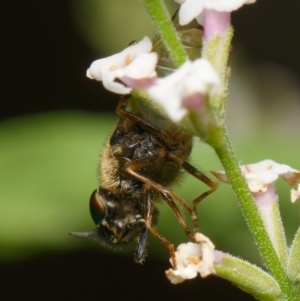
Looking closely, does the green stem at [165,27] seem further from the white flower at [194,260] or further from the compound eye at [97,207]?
the compound eye at [97,207]

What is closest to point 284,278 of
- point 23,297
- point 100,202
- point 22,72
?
point 100,202

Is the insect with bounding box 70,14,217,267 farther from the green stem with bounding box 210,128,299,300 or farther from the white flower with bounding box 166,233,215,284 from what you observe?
the green stem with bounding box 210,128,299,300

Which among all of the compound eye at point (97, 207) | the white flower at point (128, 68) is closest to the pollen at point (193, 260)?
the white flower at point (128, 68)

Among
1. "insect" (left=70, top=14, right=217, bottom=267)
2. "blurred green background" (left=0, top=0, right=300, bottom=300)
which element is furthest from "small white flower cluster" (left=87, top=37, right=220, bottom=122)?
"blurred green background" (left=0, top=0, right=300, bottom=300)

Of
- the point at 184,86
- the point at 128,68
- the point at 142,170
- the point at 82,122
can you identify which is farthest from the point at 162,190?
the point at 82,122

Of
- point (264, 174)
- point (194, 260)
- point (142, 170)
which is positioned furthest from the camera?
point (142, 170)

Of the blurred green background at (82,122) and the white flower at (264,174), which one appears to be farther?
the blurred green background at (82,122)

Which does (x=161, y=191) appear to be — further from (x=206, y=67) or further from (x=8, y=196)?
(x=8, y=196)

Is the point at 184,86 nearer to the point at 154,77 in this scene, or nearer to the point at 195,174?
the point at 154,77
